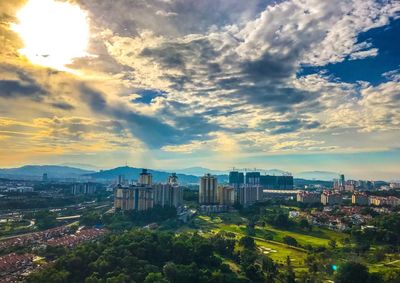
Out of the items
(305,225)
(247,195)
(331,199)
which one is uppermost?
(247,195)

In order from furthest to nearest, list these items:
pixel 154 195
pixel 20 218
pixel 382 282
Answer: pixel 154 195 < pixel 20 218 < pixel 382 282

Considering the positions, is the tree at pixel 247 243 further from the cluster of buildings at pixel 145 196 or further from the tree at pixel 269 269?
the cluster of buildings at pixel 145 196

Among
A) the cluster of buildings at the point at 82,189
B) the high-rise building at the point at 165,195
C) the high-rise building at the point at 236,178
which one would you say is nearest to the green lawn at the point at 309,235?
the high-rise building at the point at 165,195

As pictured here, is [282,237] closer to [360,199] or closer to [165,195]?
[165,195]

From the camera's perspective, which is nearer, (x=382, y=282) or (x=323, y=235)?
(x=382, y=282)

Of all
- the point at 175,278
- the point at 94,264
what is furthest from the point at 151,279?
the point at 94,264

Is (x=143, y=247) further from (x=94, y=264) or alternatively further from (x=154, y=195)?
(x=154, y=195)

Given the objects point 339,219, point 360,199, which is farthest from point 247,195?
point 339,219
